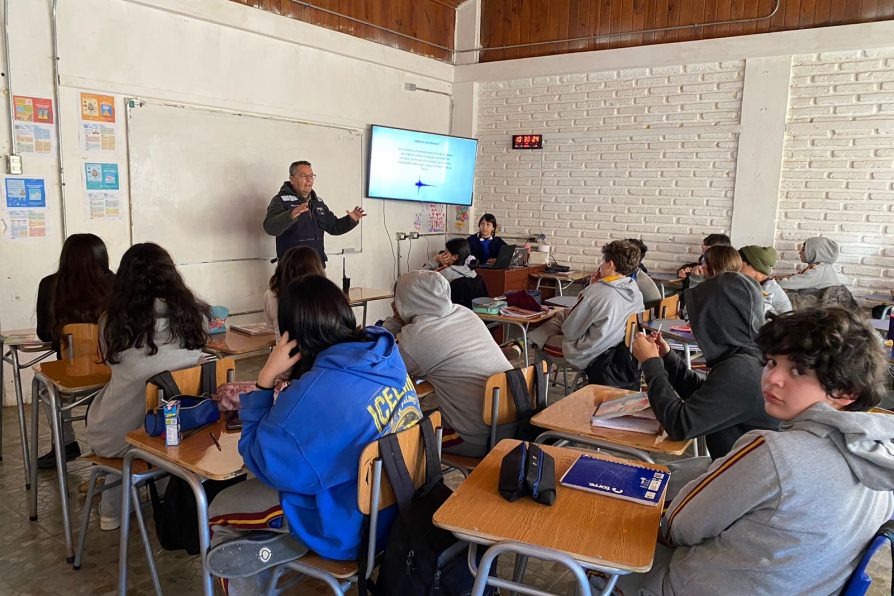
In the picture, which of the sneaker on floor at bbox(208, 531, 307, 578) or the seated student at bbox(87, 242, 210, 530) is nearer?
the sneaker on floor at bbox(208, 531, 307, 578)

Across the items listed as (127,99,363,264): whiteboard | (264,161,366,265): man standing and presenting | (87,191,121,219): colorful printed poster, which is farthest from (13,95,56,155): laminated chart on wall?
(264,161,366,265): man standing and presenting

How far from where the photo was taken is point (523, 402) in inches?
94.7

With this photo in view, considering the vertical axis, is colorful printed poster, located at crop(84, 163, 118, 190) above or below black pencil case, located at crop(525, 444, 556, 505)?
above

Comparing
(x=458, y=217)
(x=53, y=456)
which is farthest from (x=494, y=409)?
(x=458, y=217)

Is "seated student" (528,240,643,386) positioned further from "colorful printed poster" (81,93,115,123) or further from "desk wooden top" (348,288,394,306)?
"colorful printed poster" (81,93,115,123)

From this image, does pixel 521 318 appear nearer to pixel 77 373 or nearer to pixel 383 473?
pixel 77 373

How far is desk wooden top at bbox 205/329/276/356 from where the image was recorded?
125 inches

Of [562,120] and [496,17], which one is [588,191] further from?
[496,17]

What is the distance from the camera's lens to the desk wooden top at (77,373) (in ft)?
8.55

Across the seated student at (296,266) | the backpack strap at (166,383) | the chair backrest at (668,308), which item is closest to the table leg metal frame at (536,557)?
the backpack strap at (166,383)

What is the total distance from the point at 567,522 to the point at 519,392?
0.95 metres

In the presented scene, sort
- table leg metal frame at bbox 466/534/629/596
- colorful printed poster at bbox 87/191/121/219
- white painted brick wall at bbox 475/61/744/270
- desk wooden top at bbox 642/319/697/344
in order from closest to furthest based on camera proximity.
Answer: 1. table leg metal frame at bbox 466/534/629/596
2. desk wooden top at bbox 642/319/697/344
3. colorful printed poster at bbox 87/191/121/219
4. white painted brick wall at bbox 475/61/744/270

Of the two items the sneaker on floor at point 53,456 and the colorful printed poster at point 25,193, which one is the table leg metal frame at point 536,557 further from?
the colorful printed poster at point 25,193

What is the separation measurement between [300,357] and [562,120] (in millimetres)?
5878
